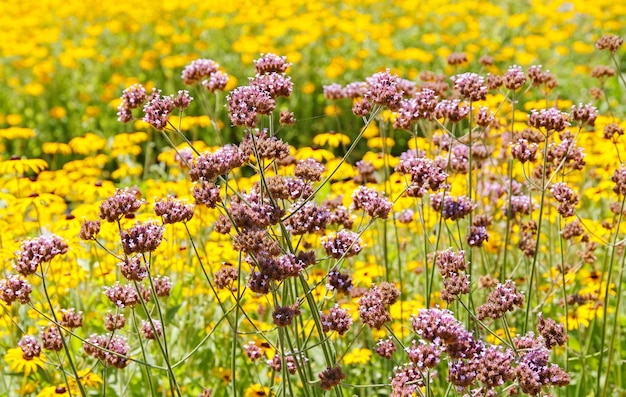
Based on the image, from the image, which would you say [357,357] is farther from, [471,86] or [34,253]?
[34,253]

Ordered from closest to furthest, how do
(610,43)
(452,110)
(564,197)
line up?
(564,197), (452,110), (610,43)

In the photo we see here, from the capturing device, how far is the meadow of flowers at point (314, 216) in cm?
300

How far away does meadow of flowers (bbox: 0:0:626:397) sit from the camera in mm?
3000

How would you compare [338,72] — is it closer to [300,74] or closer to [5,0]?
[300,74]

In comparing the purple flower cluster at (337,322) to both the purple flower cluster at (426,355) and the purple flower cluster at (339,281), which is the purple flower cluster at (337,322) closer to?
the purple flower cluster at (339,281)

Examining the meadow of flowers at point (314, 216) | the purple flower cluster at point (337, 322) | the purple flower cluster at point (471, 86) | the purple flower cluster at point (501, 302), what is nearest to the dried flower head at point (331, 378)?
the meadow of flowers at point (314, 216)

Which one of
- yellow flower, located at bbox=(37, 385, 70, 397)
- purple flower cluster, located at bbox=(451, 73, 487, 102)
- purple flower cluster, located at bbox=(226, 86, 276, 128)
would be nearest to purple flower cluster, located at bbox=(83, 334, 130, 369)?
yellow flower, located at bbox=(37, 385, 70, 397)

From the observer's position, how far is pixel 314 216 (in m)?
3.07

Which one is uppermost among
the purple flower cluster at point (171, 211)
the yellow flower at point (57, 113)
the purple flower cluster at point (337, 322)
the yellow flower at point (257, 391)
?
the purple flower cluster at point (171, 211)

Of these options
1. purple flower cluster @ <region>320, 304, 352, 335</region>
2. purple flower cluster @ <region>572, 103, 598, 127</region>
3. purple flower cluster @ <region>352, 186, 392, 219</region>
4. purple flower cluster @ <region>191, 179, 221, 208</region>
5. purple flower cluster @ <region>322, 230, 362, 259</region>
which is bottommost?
purple flower cluster @ <region>320, 304, 352, 335</region>

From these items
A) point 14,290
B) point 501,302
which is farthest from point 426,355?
point 14,290

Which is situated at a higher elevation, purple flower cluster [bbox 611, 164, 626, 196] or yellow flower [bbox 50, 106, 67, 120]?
purple flower cluster [bbox 611, 164, 626, 196]

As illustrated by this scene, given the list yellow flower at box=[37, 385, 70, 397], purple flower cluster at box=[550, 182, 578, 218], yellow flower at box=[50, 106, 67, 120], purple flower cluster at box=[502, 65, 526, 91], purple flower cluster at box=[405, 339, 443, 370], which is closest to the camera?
purple flower cluster at box=[405, 339, 443, 370]

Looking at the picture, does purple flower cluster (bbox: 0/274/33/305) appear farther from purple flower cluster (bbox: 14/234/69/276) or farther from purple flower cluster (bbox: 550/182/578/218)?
purple flower cluster (bbox: 550/182/578/218)
